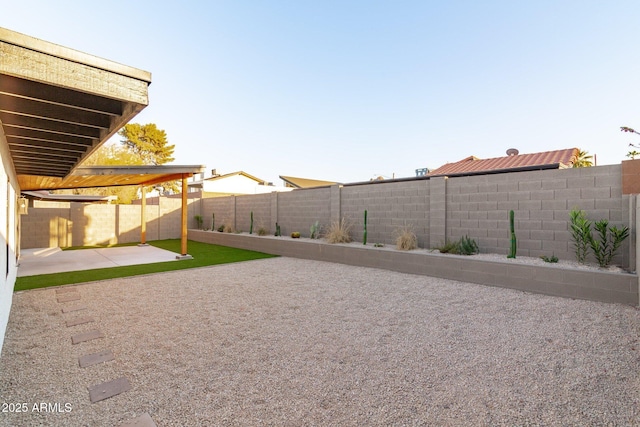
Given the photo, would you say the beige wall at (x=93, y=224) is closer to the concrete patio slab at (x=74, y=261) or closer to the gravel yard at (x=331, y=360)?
the concrete patio slab at (x=74, y=261)

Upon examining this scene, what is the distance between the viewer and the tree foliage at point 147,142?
2536 cm

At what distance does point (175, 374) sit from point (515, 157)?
14.6 meters

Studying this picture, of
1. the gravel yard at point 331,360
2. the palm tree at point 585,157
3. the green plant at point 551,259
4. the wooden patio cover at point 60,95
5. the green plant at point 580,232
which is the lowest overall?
the gravel yard at point 331,360

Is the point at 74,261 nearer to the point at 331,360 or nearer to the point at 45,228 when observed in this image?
the point at 45,228

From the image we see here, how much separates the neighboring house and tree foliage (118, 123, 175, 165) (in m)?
4.69

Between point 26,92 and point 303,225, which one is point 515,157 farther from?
point 26,92

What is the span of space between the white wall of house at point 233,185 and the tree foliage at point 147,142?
753 cm

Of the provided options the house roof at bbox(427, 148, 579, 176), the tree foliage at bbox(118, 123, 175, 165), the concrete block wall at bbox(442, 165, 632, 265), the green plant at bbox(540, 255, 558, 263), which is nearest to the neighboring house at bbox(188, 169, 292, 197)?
the tree foliage at bbox(118, 123, 175, 165)

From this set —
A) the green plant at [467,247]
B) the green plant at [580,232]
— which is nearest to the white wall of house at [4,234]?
the green plant at [467,247]

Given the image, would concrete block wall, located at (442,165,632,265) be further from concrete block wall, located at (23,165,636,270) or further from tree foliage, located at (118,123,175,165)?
tree foliage, located at (118,123,175,165)

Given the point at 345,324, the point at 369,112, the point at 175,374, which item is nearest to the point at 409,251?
the point at 345,324

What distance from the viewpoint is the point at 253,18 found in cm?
950

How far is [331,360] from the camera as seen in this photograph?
2648 mm

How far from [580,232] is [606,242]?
386mm
